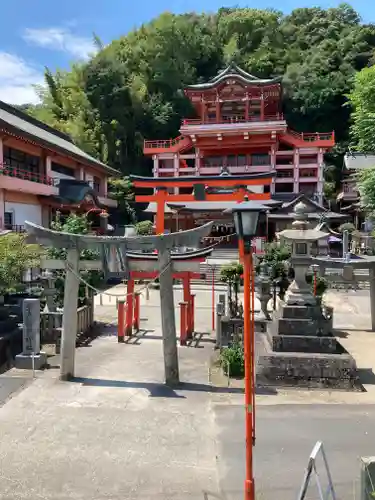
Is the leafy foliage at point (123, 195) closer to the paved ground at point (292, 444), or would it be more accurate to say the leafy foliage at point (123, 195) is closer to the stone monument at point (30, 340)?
the stone monument at point (30, 340)

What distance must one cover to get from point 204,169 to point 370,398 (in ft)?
102

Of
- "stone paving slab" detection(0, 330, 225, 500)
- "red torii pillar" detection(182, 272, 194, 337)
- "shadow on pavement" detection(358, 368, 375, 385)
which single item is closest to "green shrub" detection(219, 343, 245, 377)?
"stone paving slab" detection(0, 330, 225, 500)

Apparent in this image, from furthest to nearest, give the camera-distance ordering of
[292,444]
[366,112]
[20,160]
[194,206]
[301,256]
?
1. [194,206]
2. [20,160]
3. [366,112]
4. [301,256]
5. [292,444]

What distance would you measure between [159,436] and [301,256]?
5.51 metres

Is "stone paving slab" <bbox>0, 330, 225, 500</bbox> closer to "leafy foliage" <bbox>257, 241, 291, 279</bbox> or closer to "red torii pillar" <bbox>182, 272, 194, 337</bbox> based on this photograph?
"red torii pillar" <bbox>182, 272, 194, 337</bbox>

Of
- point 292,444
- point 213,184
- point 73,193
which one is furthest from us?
point 73,193

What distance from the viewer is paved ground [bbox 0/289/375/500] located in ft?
17.0

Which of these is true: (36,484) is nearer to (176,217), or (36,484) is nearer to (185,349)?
(185,349)

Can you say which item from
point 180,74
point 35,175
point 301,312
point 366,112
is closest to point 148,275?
point 301,312

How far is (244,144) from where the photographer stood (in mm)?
37031

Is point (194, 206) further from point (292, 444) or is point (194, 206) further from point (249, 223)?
point (249, 223)

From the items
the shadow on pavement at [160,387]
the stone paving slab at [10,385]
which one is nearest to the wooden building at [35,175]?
the stone paving slab at [10,385]

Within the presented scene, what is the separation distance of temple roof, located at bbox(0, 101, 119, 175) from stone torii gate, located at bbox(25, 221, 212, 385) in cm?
1504

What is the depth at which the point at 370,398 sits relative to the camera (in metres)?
8.02
